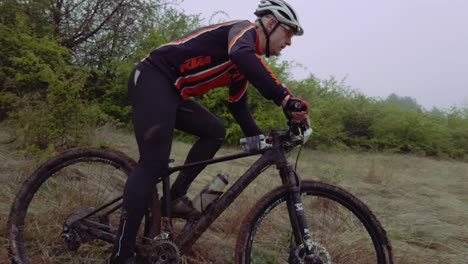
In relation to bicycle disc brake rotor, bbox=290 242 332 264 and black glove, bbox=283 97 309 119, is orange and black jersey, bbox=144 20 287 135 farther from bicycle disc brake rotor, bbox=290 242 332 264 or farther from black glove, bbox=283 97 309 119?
bicycle disc brake rotor, bbox=290 242 332 264

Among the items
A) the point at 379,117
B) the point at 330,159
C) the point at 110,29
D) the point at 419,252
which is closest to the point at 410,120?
the point at 379,117

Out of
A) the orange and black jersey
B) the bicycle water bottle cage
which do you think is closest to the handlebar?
the bicycle water bottle cage

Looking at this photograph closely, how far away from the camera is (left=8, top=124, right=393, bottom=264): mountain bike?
2740 mm

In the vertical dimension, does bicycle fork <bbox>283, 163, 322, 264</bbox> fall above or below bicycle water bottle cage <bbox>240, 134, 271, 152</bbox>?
below

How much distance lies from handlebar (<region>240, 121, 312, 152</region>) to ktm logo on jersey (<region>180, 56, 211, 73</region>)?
1.81 feet

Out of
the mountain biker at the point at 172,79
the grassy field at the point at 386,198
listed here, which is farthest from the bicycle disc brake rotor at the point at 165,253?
the grassy field at the point at 386,198

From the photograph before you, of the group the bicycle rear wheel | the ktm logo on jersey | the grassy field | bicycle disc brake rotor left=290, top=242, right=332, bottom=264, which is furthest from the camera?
the grassy field

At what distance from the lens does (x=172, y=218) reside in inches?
118

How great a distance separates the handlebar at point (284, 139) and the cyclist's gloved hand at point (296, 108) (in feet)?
0.43

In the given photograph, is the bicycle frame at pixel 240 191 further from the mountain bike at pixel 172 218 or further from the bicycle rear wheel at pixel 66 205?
the bicycle rear wheel at pixel 66 205

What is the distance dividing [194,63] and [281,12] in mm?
634

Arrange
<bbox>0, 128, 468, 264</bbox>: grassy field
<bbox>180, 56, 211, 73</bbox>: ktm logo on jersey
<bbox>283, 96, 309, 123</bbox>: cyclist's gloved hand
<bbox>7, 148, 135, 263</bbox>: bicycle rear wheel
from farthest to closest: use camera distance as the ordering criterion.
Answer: <bbox>0, 128, 468, 264</bbox>: grassy field, <bbox>7, 148, 135, 263</bbox>: bicycle rear wheel, <bbox>180, 56, 211, 73</bbox>: ktm logo on jersey, <bbox>283, 96, 309, 123</bbox>: cyclist's gloved hand

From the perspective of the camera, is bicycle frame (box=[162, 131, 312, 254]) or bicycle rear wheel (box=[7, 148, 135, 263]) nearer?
bicycle frame (box=[162, 131, 312, 254])

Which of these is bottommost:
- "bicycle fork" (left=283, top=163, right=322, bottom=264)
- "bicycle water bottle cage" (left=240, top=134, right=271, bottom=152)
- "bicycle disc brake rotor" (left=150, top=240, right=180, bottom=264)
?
"bicycle disc brake rotor" (left=150, top=240, right=180, bottom=264)
